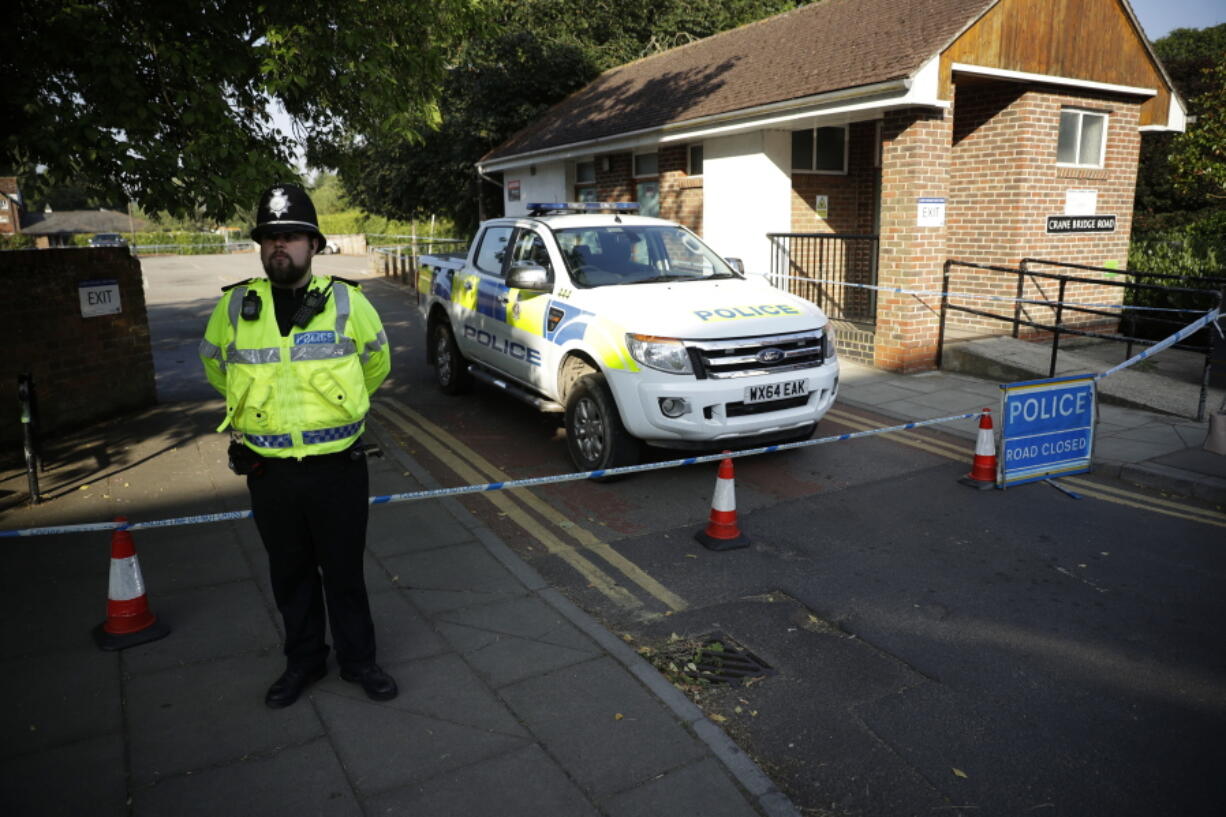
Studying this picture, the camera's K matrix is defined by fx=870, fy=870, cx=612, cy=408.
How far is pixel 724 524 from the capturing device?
554 cm

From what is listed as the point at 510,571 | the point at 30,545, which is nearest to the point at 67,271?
the point at 30,545

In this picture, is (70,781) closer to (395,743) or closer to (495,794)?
Answer: (395,743)

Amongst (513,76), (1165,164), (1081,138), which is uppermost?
(513,76)

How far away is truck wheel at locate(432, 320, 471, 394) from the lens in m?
9.55

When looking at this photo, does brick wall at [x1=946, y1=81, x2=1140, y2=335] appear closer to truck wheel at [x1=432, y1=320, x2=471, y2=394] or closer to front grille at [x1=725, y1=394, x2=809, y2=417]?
front grille at [x1=725, y1=394, x2=809, y2=417]

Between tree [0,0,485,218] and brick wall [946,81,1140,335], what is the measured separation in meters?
8.03

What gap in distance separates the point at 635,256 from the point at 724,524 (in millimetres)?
2968

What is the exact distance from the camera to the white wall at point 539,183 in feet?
60.3

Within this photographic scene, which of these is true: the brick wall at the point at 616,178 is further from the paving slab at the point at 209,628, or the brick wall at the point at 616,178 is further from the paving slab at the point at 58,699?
the paving slab at the point at 58,699

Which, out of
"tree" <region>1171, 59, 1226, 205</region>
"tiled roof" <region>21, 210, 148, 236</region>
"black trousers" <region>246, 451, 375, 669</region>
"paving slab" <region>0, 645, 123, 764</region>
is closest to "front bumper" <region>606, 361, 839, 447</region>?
"black trousers" <region>246, 451, 375, 669</region>

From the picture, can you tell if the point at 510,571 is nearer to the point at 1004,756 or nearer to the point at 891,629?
the point at 891,629

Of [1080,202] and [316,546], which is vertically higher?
[1080,202]

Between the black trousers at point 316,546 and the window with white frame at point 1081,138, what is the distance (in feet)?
38.7

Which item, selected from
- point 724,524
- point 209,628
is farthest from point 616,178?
point 209,628
